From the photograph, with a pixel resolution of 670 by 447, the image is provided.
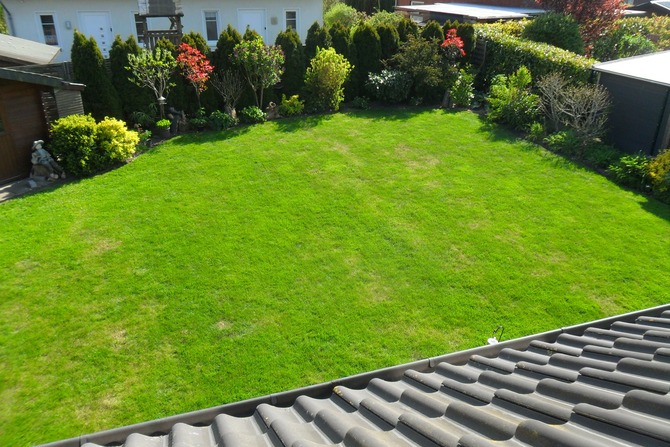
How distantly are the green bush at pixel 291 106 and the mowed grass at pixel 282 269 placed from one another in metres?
3.08

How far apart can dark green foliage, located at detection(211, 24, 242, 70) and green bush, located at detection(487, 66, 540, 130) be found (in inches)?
338

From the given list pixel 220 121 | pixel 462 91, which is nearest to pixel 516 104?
pixel 462 91

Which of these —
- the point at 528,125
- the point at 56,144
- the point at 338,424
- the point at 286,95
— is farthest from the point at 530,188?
the point at 56,144

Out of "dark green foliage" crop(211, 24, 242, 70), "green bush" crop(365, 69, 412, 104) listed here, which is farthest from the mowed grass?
"green bush" crop(365, 69, 412, 104)

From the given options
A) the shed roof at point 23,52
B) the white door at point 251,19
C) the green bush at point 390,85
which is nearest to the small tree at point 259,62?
the green bush at point 390,85

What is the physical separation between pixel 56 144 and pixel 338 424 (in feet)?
39.5

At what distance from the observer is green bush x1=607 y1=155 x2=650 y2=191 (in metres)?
11.9

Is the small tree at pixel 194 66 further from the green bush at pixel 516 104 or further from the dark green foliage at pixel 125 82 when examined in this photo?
the green bush at pixel 516 104

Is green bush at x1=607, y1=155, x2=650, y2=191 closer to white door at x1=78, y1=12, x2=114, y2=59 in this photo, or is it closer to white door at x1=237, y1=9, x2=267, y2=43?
white door at x1=237, y1=9, x2=267, y2=43

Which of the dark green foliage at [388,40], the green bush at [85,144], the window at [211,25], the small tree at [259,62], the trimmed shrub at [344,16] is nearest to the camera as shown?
the green bush at [85,144]

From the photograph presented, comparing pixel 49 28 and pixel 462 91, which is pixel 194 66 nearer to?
pixel 462 91

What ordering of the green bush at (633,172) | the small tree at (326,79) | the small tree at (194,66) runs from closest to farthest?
the green bush at (633,172)
the small tree at (194,66)
the small tree at (326,79)

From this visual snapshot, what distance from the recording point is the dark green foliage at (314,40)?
57.0 feet

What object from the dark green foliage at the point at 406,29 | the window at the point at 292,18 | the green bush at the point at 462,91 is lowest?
the green bush at the point at 462,91
